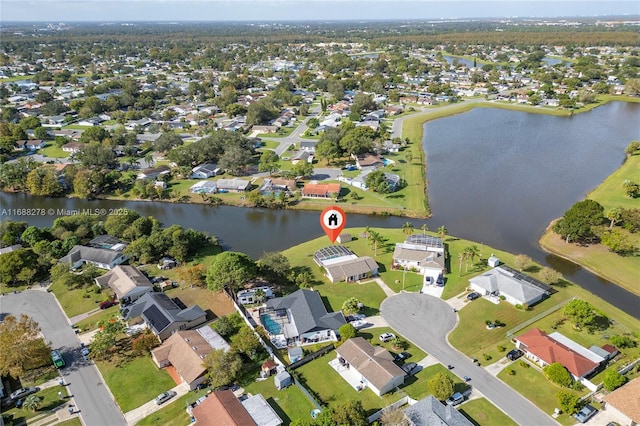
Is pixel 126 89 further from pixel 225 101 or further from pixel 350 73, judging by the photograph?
pixel 350 73

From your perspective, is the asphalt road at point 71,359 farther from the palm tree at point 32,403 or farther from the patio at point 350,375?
the patio at point 350,375

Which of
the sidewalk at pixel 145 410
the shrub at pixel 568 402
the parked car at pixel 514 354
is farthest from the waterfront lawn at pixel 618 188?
the sidewalk at pixel 145 410

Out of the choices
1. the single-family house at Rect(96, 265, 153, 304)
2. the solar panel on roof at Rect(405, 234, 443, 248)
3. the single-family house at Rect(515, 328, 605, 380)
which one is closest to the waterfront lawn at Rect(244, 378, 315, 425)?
the single-family house at Rect(96, 265, 153, 304)

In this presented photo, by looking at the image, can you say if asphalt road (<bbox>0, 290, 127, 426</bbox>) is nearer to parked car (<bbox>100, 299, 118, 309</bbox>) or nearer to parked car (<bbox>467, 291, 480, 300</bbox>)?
parked car (<bbox>100, 299, 118, 309</bbox>)

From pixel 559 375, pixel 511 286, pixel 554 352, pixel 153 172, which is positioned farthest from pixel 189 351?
pixel 153 172

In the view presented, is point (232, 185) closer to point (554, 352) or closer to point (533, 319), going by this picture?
point (533, 319)

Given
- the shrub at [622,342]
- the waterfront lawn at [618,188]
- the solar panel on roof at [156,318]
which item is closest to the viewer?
the shrub at [622,342]
